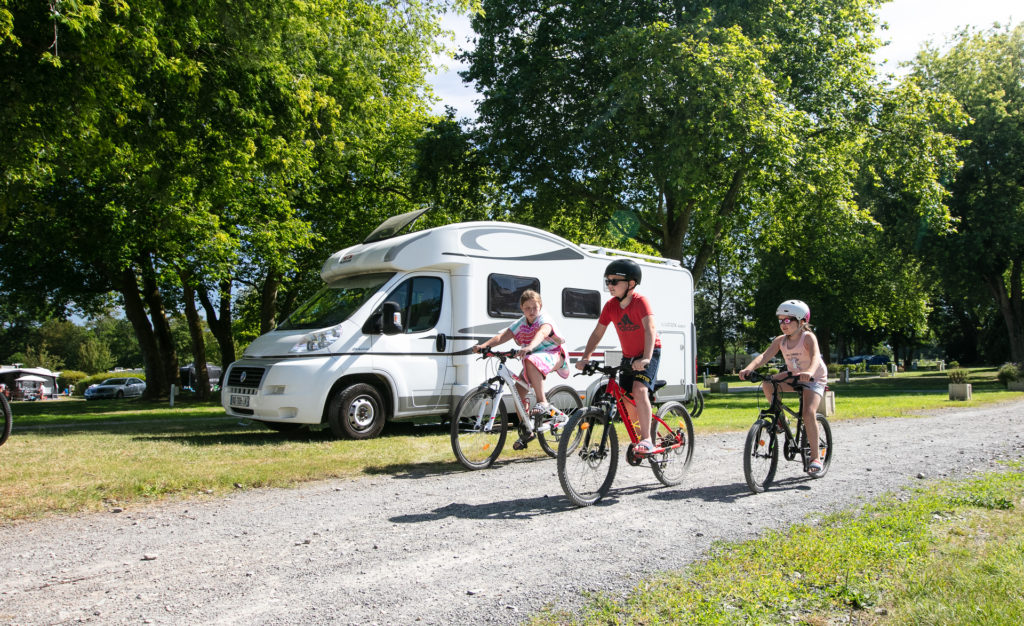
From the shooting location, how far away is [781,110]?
17078 millimetres

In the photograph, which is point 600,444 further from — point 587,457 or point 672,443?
point 672,443

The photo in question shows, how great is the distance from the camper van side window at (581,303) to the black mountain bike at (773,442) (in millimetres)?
5621

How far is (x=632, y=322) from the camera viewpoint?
5.96 meters

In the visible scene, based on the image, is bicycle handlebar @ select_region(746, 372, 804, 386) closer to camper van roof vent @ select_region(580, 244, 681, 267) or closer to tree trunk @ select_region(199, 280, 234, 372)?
camper van roof vent @ select_region(580, 244, 681, 267)

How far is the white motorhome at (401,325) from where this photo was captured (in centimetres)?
977

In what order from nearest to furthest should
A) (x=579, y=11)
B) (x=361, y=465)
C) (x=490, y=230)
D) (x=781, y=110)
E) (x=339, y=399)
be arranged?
(x=361, y=465) → (x=339, y=399) → (x=490, y=230) → (x=781, y=110) → (x=579, y=11)

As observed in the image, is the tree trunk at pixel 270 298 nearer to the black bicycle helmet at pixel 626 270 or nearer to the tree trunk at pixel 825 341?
the black bicycle helmet at pixel 626 270

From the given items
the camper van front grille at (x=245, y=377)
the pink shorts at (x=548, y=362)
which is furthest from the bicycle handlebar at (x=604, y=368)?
the camper van front grille at (x=245, y=377)

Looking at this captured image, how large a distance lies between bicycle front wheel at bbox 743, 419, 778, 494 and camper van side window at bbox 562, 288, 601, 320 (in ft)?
19.3

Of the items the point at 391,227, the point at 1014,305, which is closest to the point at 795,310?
the point at 391,227

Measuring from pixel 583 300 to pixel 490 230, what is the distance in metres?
2.23

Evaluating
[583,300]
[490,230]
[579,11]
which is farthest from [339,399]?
[579,11]

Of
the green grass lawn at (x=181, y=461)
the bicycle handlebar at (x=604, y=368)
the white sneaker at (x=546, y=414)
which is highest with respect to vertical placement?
the bicycle handlebar at (x=604, y=368)

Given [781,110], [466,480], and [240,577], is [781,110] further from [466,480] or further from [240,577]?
[240,577]
